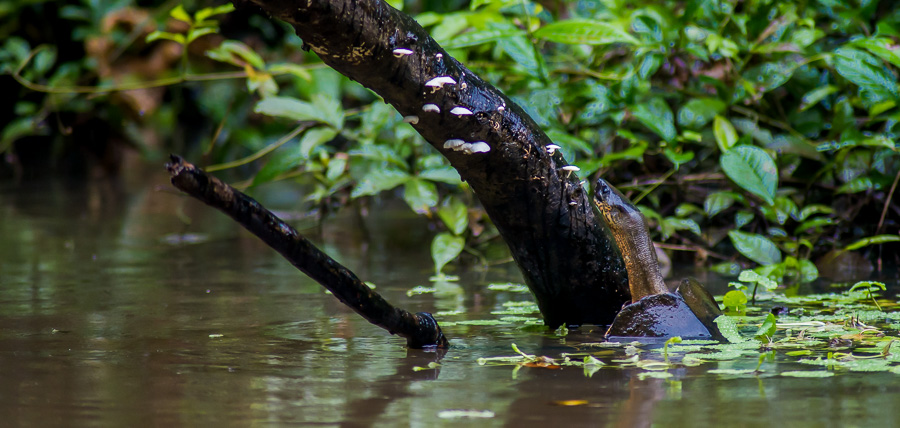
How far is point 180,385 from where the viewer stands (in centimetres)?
174

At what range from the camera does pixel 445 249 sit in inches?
125

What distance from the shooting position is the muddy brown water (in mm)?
1529

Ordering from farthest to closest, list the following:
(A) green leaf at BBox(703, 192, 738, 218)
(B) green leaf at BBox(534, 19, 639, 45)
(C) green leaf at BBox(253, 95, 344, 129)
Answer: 1. (C) green leaf at BBox(253, 95, 344, 129)
2. (A) green leaf at BBox(703, 192, 738, 218)
3. (B) green leaf at BBox(534, 19, 639, 45)

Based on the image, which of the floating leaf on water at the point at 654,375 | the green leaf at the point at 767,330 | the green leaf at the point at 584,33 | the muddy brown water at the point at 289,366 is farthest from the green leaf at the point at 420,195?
the floating leaf on water at the point at 654,375

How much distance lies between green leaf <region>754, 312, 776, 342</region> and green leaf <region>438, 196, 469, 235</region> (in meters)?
1.36

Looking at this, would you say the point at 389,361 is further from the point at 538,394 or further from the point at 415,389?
the point at 538,394

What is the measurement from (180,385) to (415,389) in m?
0.42

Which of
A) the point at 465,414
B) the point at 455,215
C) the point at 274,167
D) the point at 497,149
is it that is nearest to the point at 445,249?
the point at 455,215

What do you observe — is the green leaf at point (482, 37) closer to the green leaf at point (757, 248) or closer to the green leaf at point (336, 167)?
the green leaf at point (336, 167)

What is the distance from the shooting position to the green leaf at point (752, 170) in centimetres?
289

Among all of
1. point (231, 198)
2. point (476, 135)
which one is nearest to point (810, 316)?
point (476, 135)

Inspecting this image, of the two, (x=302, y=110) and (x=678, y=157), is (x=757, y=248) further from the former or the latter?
(x=302, y=110)

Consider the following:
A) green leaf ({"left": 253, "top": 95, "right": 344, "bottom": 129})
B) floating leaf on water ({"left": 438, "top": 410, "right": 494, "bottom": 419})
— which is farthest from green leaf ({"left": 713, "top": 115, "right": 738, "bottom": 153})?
floating leaf on water ({"left": 438, "top": 410, "right": 494, "bottom": 419})

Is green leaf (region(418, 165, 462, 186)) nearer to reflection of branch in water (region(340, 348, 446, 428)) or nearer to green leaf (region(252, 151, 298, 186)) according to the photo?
green leaf (region(252, 151, 298, 186))
